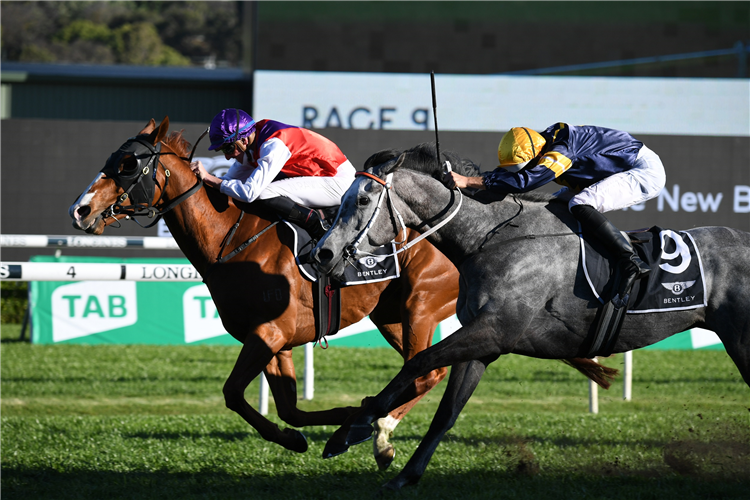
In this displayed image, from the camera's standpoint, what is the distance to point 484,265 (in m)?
3.86

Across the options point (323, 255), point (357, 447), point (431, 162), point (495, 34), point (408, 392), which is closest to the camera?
point (323, 255)

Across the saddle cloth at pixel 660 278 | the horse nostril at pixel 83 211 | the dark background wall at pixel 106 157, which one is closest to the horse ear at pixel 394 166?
the saddle cloth at pixel 660 278

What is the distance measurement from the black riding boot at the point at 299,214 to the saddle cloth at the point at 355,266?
1.7 inches

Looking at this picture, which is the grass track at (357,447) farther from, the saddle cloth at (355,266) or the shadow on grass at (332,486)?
the saddle cloth at (355,266)

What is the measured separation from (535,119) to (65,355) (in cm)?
1227

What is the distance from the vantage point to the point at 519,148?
3938mm

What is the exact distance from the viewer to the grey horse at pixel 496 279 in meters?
3.67

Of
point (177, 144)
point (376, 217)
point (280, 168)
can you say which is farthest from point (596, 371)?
point (177, 144)

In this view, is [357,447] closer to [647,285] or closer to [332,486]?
[332,486]

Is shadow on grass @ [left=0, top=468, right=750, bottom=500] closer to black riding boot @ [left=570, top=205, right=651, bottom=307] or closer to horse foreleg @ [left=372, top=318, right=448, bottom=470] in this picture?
horse foreleg @ [left=372, top=318, right=448, bottom=470]

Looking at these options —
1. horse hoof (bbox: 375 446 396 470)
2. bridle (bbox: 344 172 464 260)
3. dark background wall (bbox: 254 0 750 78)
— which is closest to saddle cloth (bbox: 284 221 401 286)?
bridle (bbox: 344 172 464 260)

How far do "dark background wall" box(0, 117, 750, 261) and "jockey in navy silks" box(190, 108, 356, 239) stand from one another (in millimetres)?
6519

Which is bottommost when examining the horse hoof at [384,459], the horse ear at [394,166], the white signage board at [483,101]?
the horse hoof at [384,459]

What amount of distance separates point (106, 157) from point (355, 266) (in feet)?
25.7
